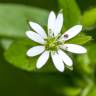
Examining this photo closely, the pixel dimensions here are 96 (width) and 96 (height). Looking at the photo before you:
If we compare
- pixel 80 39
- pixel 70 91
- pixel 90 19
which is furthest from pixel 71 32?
pixel 70 91

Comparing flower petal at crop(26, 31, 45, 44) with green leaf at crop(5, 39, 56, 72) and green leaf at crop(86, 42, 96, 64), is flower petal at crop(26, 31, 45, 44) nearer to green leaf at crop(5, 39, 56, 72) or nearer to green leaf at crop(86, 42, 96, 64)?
green leaf at crop(5, 39, 56, 72)

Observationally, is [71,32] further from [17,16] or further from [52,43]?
[17,16]

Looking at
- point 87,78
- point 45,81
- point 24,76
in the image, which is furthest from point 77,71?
point 24,76

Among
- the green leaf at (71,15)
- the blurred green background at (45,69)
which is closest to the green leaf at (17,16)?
the blurred green background at (45,69)

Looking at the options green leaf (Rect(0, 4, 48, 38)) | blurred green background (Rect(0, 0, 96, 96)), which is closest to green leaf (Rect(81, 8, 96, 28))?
blurred green background (Rect(0, 0, 96, 96))

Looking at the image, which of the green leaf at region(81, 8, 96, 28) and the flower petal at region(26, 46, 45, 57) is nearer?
the flower petal at region(26, 46, 45, 57)

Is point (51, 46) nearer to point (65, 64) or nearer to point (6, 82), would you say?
point (65, 64)
